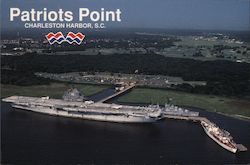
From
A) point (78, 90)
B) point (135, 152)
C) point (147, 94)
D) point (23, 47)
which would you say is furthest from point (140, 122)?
point (23, 47)

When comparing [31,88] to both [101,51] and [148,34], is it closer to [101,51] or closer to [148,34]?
[101,51]

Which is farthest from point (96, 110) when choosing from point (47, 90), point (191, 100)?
point (191, 100)

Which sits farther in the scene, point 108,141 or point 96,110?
point 96,110

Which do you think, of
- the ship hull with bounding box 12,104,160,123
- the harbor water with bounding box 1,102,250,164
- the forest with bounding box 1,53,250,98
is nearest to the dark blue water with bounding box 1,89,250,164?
the harbor water with bounding box 1,102,250,164

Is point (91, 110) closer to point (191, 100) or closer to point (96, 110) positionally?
point (96, 110)

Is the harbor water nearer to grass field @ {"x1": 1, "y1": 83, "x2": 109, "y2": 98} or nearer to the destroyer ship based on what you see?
the destroyer ship

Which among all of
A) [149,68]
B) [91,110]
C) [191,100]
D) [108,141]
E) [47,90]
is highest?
[149,68]
